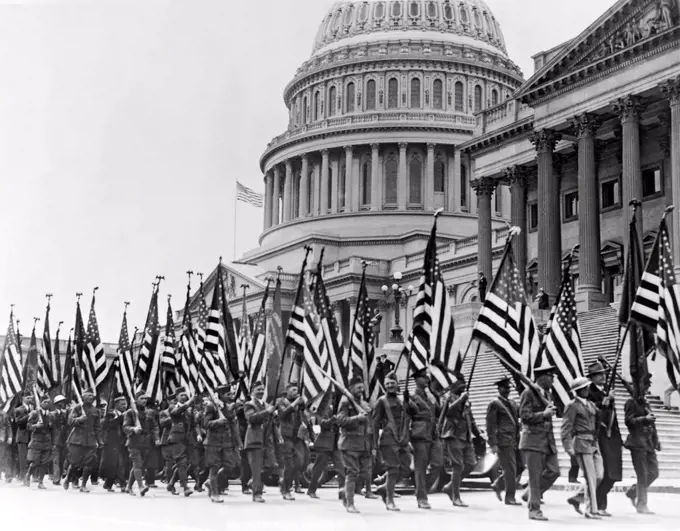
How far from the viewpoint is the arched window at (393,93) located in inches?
3693

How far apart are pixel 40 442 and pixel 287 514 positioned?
9271 millimetres

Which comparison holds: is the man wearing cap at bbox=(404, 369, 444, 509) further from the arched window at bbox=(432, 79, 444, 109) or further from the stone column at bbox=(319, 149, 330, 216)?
the arched window at bbox=(432, 79, 444, 109)

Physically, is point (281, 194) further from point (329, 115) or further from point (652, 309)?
point (652, 309)

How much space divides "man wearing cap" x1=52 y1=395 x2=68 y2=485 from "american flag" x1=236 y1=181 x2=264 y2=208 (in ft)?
227

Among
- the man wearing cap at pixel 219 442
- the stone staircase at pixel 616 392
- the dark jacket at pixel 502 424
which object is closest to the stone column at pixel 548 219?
the stone staircase at pixel 616 392

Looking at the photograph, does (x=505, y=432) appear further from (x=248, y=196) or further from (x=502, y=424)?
(x=248, y=196)

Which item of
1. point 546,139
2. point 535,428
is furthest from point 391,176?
point 535,428

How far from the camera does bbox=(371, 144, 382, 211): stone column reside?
294ft

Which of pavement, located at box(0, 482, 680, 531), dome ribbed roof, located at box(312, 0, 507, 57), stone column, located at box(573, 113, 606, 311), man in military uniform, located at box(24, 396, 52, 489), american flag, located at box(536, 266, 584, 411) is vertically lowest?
pavement, located at box(0, 482, 680, 531)

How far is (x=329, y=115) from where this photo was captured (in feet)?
315

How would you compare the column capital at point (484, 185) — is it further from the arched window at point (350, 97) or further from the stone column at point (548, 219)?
the arched window at point (350, 97)

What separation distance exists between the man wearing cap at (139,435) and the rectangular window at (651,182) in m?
27.4

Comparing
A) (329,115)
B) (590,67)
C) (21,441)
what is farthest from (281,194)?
(21,441)

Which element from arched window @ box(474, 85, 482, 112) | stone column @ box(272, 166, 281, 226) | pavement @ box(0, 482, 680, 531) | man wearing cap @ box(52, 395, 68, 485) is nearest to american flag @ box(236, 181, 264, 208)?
stone column @ box(272, 166, 281, 226)
